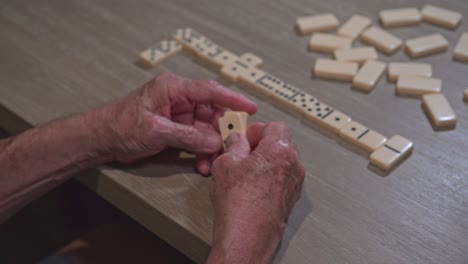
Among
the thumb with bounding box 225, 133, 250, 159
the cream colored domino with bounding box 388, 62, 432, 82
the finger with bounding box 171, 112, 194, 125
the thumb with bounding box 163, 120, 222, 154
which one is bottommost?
the cream colored domino with bounding box 388, 62, 432, 82

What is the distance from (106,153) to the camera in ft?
3.74

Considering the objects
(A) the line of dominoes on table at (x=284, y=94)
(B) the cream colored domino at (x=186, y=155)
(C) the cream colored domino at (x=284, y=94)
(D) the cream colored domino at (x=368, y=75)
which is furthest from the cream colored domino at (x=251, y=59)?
(B) the cream colored domino at (x=186, y=155)

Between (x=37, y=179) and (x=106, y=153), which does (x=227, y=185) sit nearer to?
(x=106, y=153)

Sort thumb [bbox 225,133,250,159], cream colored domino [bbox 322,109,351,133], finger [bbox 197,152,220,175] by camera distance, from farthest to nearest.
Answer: cream colored domino [bbox 322,109,351,133] < finger [bbox 197,152,220,175] < thumb [bbox 225,133,250,159]

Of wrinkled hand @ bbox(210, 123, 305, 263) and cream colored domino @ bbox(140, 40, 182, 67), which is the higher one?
wrinkled hand @ bbox(210, 123, 305, 263)

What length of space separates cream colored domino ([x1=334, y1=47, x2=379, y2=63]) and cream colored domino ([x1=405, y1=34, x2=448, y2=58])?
10 centimetres

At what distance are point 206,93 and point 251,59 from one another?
338 mm

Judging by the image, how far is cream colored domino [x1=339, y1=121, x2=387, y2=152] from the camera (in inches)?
47.7

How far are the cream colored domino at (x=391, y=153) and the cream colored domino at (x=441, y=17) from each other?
21.6 inches

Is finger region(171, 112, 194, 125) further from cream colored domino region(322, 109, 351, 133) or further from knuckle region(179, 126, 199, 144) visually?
cream colored domino region(322, 109, 351, 133)

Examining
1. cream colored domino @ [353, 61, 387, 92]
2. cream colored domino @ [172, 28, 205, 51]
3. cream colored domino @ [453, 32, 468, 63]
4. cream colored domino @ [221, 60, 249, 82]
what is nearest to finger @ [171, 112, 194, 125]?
cream colored domino @ [221, 60, 249, 82]

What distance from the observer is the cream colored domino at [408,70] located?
140 cm

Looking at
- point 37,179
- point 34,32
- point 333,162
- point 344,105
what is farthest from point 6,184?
point 344,105

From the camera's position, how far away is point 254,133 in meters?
1.10
